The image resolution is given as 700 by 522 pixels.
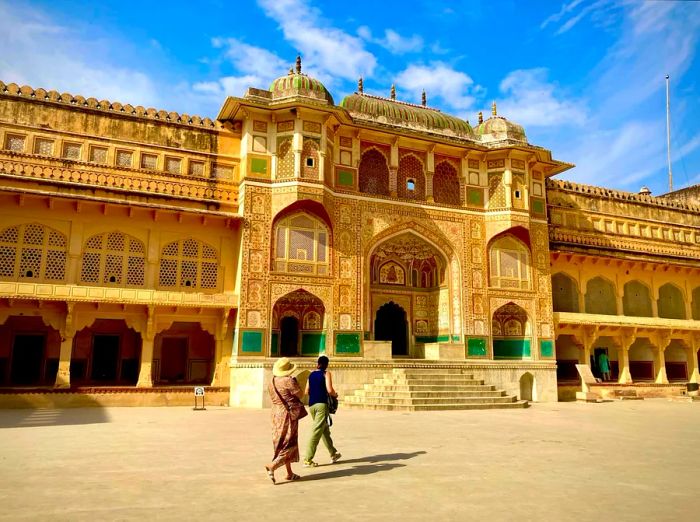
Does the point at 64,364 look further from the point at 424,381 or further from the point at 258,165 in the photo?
the point at 424,381

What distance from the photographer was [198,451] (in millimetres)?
7215

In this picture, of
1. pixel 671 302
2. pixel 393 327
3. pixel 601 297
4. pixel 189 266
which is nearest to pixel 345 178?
pixel 189 266

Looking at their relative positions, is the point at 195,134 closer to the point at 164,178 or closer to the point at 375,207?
the point at 164,178

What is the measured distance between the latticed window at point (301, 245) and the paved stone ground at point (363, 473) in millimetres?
6616

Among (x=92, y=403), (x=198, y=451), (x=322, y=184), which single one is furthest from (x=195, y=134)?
(x=198, y=451)

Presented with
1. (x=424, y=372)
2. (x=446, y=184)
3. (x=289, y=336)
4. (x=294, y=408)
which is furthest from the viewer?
(x=446, y=184)

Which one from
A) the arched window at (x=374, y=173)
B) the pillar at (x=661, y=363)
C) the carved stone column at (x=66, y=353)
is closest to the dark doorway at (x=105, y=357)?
the carved stone column at (x=66, y=353)

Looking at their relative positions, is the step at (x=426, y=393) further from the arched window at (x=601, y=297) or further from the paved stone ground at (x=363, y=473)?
the arched window at (x=601, y=297)

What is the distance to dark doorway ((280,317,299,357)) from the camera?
17.5m

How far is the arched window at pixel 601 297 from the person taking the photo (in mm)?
22359

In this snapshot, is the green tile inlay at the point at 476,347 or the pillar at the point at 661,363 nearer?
the green tile inlay at the point at 476,347

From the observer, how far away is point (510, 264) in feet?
63.4

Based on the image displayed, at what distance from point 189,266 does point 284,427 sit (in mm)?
11463

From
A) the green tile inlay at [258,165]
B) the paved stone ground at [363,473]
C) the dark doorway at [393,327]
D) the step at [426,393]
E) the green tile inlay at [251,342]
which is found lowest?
the paved stone ground at [363,473]
